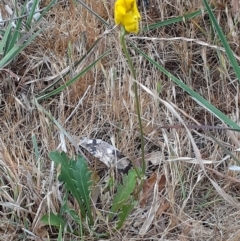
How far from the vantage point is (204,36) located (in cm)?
159

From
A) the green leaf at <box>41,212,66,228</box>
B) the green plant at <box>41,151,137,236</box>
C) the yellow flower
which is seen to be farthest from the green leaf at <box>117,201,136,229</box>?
the yellow flower

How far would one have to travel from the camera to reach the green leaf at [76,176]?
3.81 ft

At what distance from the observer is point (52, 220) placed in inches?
45.9

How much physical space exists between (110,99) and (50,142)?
203 mm

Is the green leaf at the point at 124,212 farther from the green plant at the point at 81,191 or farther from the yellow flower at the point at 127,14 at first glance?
the yellow flower at the point at 127,14

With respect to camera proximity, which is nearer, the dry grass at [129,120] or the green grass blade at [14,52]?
the dry grass at [129,120]

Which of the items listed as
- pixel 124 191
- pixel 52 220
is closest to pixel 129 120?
pixel 124 191

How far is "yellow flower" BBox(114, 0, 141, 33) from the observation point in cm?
99

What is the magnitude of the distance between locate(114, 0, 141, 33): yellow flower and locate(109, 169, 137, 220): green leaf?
33 cm

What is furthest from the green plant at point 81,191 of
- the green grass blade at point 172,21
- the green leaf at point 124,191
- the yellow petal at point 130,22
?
the green grass blade at point 172,21

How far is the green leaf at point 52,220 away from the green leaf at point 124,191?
0.37 feet

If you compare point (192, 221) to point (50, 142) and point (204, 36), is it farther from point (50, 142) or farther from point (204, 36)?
point (204, 36)

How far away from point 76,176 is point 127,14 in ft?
1.21

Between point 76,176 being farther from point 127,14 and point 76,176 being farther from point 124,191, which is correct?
point 127,14
